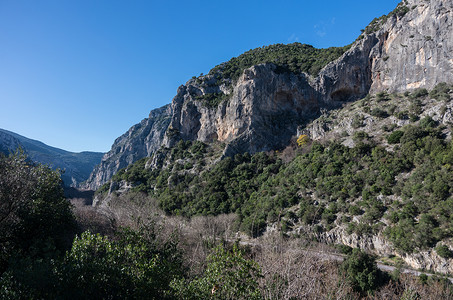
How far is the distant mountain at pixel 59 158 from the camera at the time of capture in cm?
8997

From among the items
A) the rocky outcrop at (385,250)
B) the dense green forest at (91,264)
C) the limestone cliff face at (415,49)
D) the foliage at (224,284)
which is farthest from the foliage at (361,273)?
the limestone cliff face at (415,49)

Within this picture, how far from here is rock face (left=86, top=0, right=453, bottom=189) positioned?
35.2m

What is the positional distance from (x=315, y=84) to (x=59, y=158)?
12741 centimetres

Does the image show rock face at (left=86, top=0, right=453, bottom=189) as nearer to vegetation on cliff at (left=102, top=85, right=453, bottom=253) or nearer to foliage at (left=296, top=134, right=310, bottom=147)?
foliage at (left=296, top=134, right=310, bottom=147)

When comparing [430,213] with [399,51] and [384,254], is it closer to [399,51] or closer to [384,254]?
[384,254]

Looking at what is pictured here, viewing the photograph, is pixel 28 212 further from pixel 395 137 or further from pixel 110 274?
pixel 395 137

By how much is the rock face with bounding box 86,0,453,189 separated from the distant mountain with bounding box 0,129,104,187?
6291 centimetres

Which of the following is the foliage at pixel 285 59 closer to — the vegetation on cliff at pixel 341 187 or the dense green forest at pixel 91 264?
the vegetation on cliff at pixel 341 187

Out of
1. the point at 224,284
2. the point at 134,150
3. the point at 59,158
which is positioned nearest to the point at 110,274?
the point at 224,284

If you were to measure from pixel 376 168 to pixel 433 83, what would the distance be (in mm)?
19153

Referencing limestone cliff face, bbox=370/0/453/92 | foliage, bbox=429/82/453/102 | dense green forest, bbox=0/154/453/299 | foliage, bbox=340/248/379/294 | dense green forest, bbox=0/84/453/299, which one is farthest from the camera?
limestone cliff face, bbox=370/0/453/92

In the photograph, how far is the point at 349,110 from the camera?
41.8 m

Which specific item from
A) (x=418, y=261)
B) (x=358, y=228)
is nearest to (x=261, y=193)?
(x=358, y=228)

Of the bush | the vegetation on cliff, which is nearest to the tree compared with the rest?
the vegetation on cliff
